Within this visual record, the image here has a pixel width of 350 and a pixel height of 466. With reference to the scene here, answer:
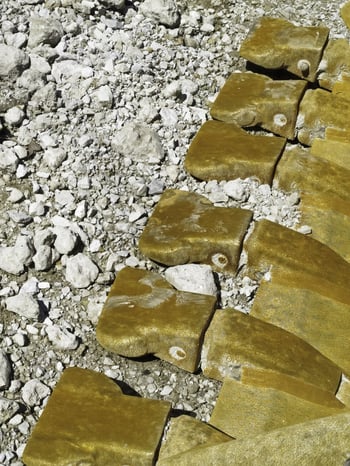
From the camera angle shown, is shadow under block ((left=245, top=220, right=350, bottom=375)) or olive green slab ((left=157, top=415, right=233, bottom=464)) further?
shadow under block ((left=245, top=220, right=350, bottom=375))

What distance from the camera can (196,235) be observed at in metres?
3.44

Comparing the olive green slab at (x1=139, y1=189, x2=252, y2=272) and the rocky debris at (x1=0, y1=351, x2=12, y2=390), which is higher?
the olive green slab at (x1=139, y1=189, x2=252, y2=272)

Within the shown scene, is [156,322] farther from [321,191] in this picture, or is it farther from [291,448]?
[321,191]

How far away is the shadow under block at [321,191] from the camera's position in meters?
3.59

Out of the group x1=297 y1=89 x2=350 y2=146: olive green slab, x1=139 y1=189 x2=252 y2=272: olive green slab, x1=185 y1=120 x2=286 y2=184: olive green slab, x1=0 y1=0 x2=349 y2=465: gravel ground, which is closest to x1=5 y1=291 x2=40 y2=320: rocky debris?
x1=0 y1=0 x2=349 y2=465: gravel ground

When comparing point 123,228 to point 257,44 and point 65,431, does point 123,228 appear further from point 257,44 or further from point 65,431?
point 257,44

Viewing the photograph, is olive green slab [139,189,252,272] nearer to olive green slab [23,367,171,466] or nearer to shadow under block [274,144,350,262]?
shadow under block [274,144,350,262]

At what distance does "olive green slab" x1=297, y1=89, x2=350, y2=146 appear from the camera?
13.3 ft

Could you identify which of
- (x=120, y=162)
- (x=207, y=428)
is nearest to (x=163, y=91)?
(x=120, y=162)

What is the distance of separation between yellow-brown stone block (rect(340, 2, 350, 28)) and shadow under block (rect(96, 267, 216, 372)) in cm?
214

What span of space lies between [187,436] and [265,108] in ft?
5.58

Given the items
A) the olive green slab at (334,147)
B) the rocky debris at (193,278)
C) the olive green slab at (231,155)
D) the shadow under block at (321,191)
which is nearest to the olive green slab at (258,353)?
the rocky debris at (193,278)

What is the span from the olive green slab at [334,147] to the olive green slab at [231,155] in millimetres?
198

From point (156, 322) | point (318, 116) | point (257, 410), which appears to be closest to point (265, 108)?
point (318, 116)
